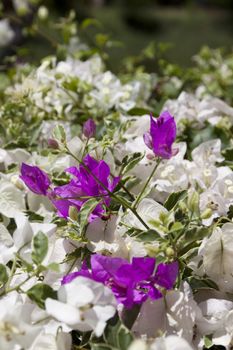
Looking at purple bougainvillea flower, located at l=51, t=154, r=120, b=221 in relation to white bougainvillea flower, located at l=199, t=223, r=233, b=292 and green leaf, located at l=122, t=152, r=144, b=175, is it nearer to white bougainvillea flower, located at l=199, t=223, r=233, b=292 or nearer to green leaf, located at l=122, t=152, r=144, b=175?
green leaf, located at l=122, t=152, r=144, b=175

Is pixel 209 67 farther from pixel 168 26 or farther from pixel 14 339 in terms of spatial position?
pixel 168 26

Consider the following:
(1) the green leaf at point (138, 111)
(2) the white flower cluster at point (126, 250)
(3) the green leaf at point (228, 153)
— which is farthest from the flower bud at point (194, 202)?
(1) the green leaf at point (138, 111)

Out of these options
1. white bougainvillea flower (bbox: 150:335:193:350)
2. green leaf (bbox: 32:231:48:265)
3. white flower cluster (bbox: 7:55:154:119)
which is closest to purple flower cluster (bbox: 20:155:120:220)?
green leaf (bbox: 32:231:48:265)

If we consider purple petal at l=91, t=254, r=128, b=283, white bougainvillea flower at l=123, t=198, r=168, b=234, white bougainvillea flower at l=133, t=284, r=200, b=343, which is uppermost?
purple petal at l=91, t=254, r=128, b=283

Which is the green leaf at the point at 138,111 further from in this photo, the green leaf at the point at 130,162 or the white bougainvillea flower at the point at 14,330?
the white bougainvillea flower at the point at 14,330

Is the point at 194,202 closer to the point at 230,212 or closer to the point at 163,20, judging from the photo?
the point at 230,212

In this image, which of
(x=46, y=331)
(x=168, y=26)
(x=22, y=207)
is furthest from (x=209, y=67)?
(x=168, y=26)

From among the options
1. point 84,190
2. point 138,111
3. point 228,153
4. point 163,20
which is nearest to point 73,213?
point 84,190
